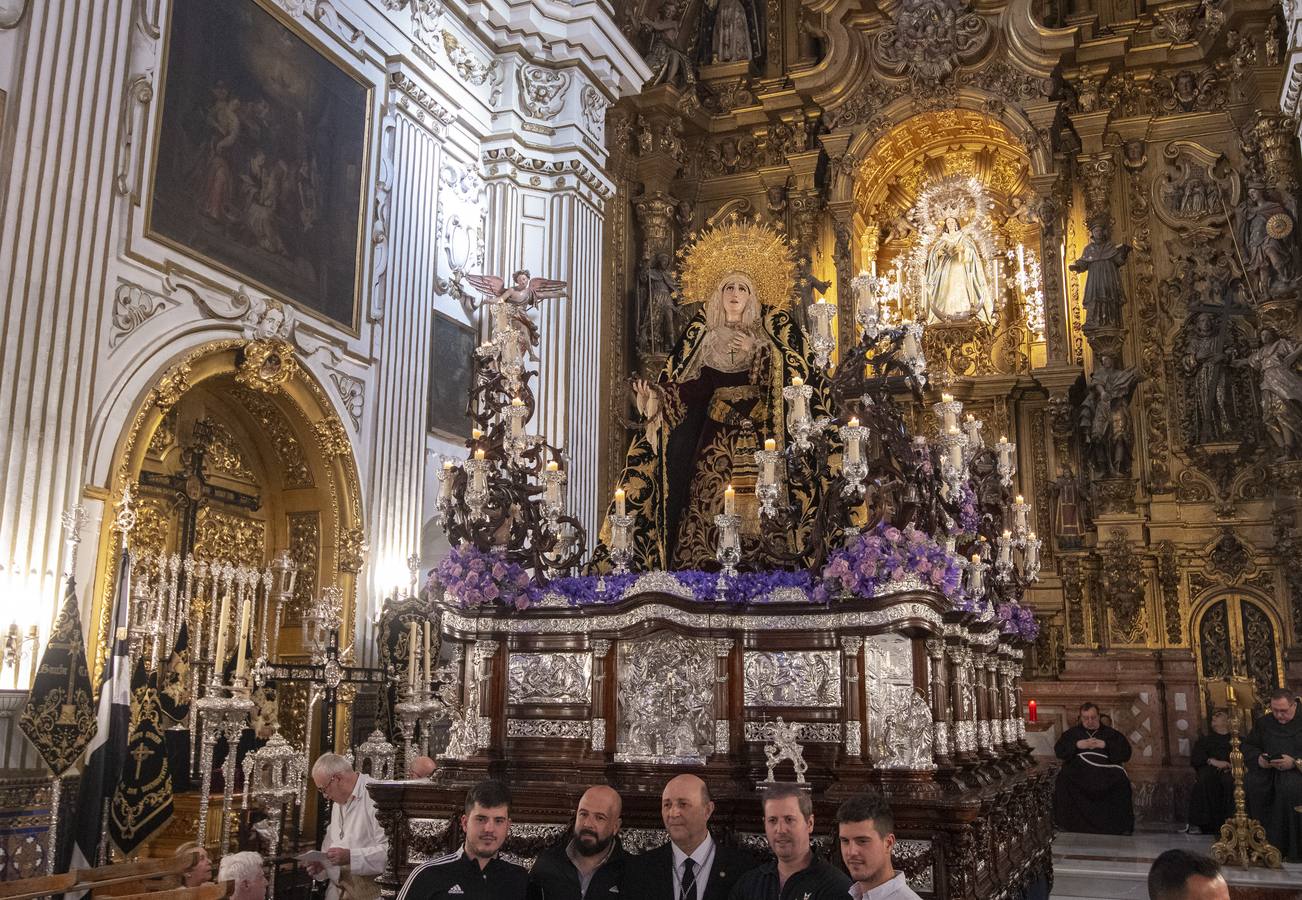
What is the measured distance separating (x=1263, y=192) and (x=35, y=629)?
1502 centimetres

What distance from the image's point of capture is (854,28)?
18219mm

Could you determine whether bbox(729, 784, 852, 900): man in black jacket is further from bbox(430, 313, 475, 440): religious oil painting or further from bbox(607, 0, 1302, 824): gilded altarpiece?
bbox(607, 0, 1302, 824): gilded altarpiece

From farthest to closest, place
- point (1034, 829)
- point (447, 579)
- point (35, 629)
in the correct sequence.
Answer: point (1034, 829) → point (35, 629) → point (447, 579)

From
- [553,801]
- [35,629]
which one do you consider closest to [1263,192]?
[553,801]

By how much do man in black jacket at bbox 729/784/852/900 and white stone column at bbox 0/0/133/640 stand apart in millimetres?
6063

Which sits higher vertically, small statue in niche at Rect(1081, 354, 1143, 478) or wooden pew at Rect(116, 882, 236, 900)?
small statue in niche at Rect(1081, 354, 1143, 478)

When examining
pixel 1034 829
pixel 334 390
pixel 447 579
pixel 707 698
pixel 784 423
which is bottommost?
pixel 1034 829

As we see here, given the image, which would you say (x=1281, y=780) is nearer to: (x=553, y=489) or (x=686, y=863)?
(x=553, y=489)

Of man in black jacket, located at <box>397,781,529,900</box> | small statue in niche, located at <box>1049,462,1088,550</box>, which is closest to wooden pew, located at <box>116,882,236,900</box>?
man in black jacket, located at <box>397,781,529,900</box>

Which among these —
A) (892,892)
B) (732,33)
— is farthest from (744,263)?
(732,33)

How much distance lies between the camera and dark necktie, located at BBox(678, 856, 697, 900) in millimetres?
5688

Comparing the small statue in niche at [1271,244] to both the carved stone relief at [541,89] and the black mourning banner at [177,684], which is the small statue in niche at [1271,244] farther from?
the black mourning banner at [177,684]

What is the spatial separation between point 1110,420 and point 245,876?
13017 mm

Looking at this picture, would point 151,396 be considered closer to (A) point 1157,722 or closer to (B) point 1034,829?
(B) point 1034,829
